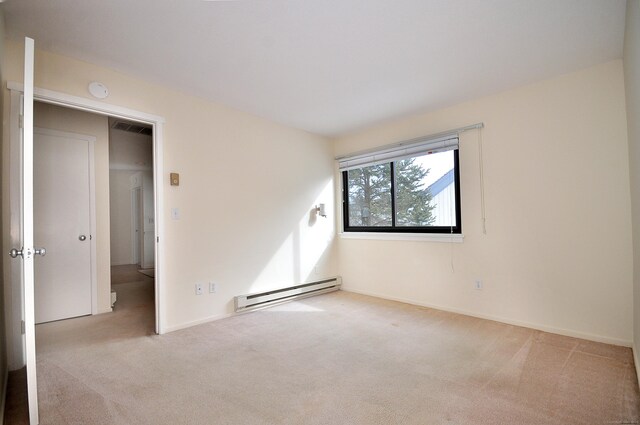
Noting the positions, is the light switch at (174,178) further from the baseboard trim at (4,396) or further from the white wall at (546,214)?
the white wall at (546,214)

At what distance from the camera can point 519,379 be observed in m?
2.08

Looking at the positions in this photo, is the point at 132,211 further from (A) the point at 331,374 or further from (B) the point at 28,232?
(A) the point at 331,374

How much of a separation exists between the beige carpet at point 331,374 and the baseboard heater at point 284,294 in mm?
316

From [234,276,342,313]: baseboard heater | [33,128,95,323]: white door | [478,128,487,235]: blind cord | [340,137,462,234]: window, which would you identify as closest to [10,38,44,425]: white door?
[234,276,342,313]: baseboard heater

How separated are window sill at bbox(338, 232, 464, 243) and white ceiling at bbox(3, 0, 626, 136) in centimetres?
158

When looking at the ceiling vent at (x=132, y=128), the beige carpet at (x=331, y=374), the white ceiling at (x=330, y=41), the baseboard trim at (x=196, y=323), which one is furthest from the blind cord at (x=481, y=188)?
the ceiling vent at (x=132, y=128)

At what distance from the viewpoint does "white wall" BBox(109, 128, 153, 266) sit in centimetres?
575

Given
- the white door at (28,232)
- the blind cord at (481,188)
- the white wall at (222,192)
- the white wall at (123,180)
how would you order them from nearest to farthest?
the white door at (28,232) < the white wall at (222,192) < the blind cord at (481,188) < the white wall at (123,180)

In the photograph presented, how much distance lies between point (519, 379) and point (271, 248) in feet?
9.31

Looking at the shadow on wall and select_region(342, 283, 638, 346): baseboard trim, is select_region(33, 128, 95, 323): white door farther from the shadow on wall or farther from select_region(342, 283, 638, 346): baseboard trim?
select_region(342, 283, 638, 346): baseboard trim

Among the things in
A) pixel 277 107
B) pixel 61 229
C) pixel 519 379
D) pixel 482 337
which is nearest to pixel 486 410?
pixel 519 379

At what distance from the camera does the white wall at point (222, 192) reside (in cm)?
292

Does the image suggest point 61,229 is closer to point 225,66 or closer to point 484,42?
point 225,66

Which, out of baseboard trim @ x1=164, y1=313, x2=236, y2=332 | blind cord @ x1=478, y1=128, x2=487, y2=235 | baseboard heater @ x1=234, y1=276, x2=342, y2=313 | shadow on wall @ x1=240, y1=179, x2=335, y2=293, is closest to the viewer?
baseboard trim @ x1=164, y1=313, x2=236, y2=332
